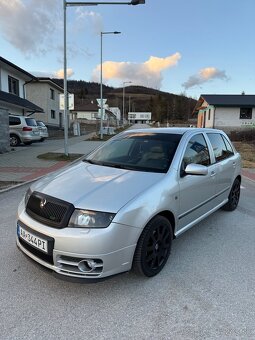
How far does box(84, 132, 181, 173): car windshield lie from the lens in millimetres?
3836

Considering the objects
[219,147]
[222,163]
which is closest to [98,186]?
[222,163]

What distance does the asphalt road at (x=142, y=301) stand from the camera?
97.3 inches

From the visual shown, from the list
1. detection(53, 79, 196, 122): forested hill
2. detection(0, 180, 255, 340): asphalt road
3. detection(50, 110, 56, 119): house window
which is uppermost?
detection(53, 79, 196, 122): forested hill

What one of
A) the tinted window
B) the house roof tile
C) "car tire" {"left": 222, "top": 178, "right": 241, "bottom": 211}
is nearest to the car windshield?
"car tire" {"left": 222, "top": 178, "right": 241, "bottom": 211}

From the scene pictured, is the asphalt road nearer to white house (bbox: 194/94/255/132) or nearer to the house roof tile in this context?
the house roof tile

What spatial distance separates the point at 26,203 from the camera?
3.38 metres

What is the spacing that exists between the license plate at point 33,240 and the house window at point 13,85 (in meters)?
23.5

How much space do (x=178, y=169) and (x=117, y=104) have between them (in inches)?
5304

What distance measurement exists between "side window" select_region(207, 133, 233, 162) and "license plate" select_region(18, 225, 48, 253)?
3.14m

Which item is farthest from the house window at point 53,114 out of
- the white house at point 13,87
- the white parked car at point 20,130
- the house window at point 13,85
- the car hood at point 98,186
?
the car hood at point 98,186

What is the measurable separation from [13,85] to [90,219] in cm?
2506

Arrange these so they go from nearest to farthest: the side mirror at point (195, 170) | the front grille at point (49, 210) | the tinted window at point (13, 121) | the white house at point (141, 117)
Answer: the front grille at point (49, 210) → the side mirror at point (195, 170) → the tinted window at point (13, 121) → the white house at point (141, 117)

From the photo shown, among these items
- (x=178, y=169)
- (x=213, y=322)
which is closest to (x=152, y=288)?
(x=213, y=322)

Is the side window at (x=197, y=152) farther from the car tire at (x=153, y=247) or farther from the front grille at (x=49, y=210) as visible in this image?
the front grille at (x=49, y=210)
